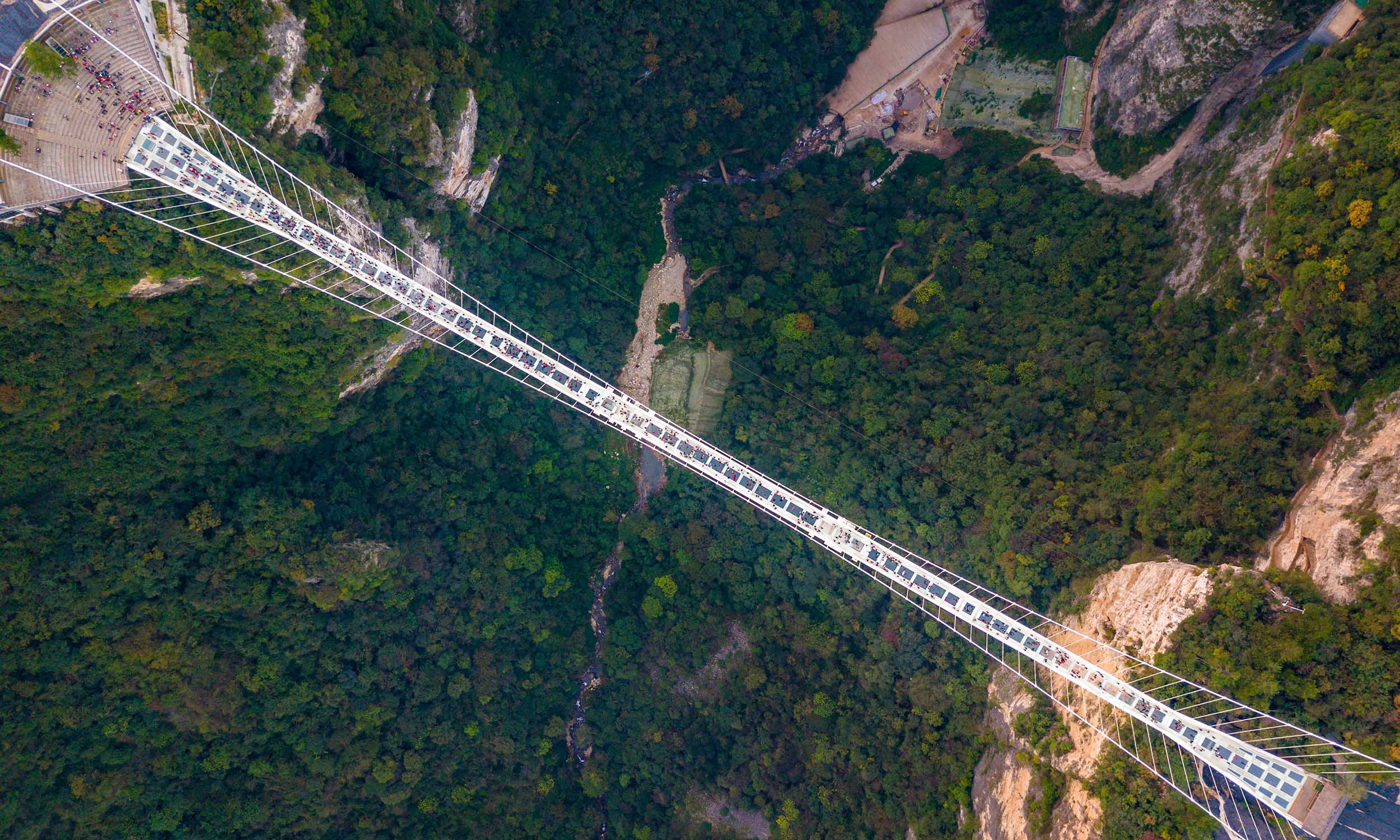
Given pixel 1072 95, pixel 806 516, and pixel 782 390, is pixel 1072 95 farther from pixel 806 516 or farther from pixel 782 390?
pixel 806 516

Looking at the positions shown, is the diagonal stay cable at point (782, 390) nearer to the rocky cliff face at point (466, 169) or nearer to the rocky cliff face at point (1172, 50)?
the rocky cliff face at point (466, 169)

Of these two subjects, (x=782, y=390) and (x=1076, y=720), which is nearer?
(x=1076, y=720)

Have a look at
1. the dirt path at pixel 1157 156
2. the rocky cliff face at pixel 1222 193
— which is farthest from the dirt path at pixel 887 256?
the rocky cliff face at pixel 1222 193

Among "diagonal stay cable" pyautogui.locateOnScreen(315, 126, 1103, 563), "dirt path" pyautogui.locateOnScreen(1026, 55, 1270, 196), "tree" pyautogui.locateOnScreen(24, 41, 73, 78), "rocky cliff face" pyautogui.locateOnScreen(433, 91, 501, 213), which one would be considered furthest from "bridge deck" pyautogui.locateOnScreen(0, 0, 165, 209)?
"dirt path" pyautogui.locateOnScreen(1026, 55, 1270, 196)

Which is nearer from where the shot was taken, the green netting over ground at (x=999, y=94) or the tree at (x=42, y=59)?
the tree at (x=42, y=59)

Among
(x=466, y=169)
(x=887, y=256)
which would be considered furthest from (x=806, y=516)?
(x=466, y=169)

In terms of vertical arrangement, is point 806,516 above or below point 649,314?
below
